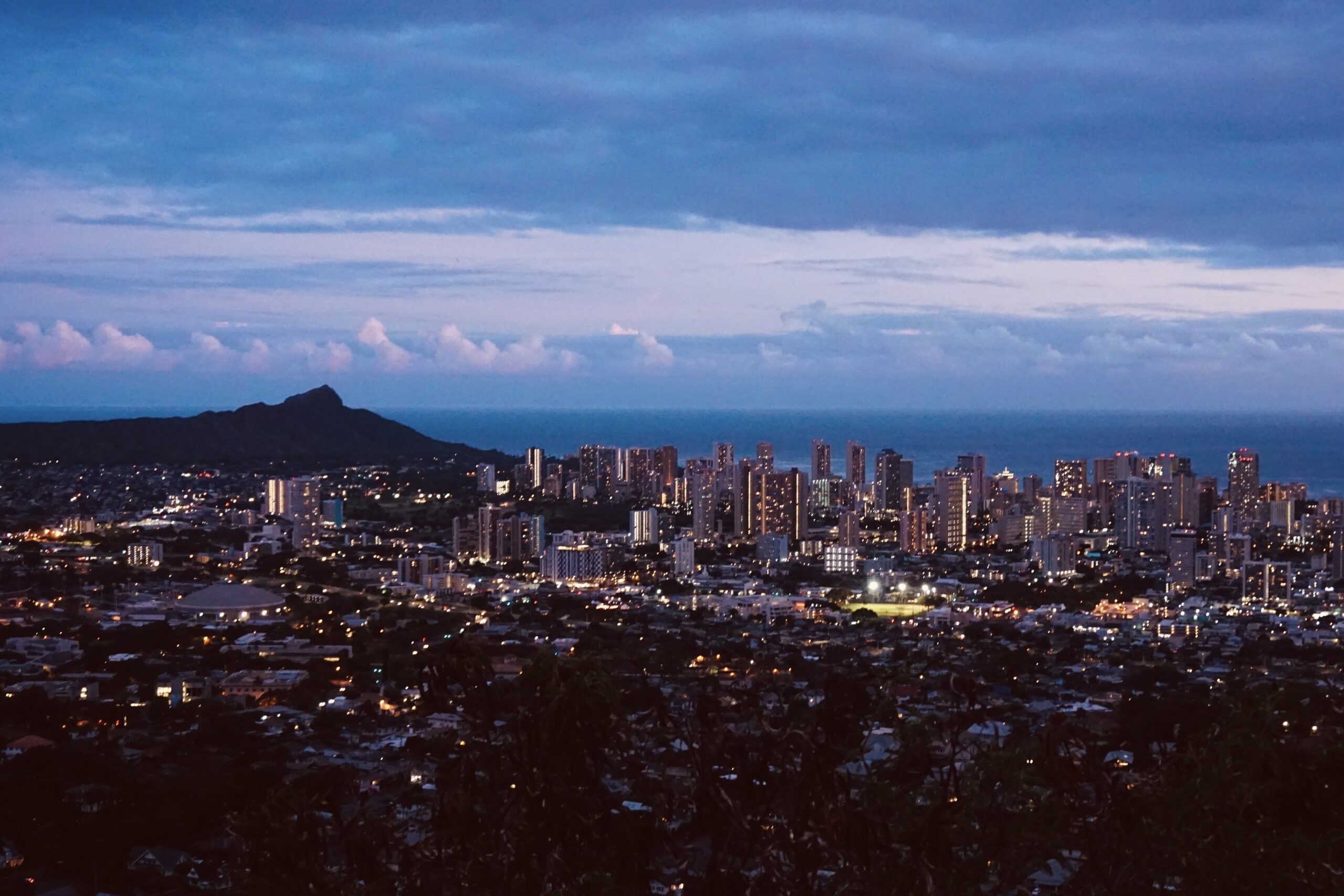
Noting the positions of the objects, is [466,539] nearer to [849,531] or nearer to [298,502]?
[298,502]

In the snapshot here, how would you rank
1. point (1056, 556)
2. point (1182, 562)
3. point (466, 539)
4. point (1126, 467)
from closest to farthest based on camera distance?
point (1182, 562)
point (1056, 556)
point (466, 539)
point (1126, 467)

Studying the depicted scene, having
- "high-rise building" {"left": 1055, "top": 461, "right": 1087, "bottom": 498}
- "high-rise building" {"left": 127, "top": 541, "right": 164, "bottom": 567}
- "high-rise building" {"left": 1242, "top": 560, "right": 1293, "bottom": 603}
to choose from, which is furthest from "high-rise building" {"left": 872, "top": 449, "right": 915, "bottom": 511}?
"high-rise building" {"left": 127, "top": 541, "right": 164, "bottom": 567}

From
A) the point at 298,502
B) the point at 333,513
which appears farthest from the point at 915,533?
the point at 298,502

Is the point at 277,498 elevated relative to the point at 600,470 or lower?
lower

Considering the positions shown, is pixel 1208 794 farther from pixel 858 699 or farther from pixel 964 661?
pixel 964 661

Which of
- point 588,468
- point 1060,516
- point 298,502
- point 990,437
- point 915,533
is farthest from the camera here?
point 990,437

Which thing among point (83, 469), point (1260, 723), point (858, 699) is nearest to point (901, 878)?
point (858, 699)
